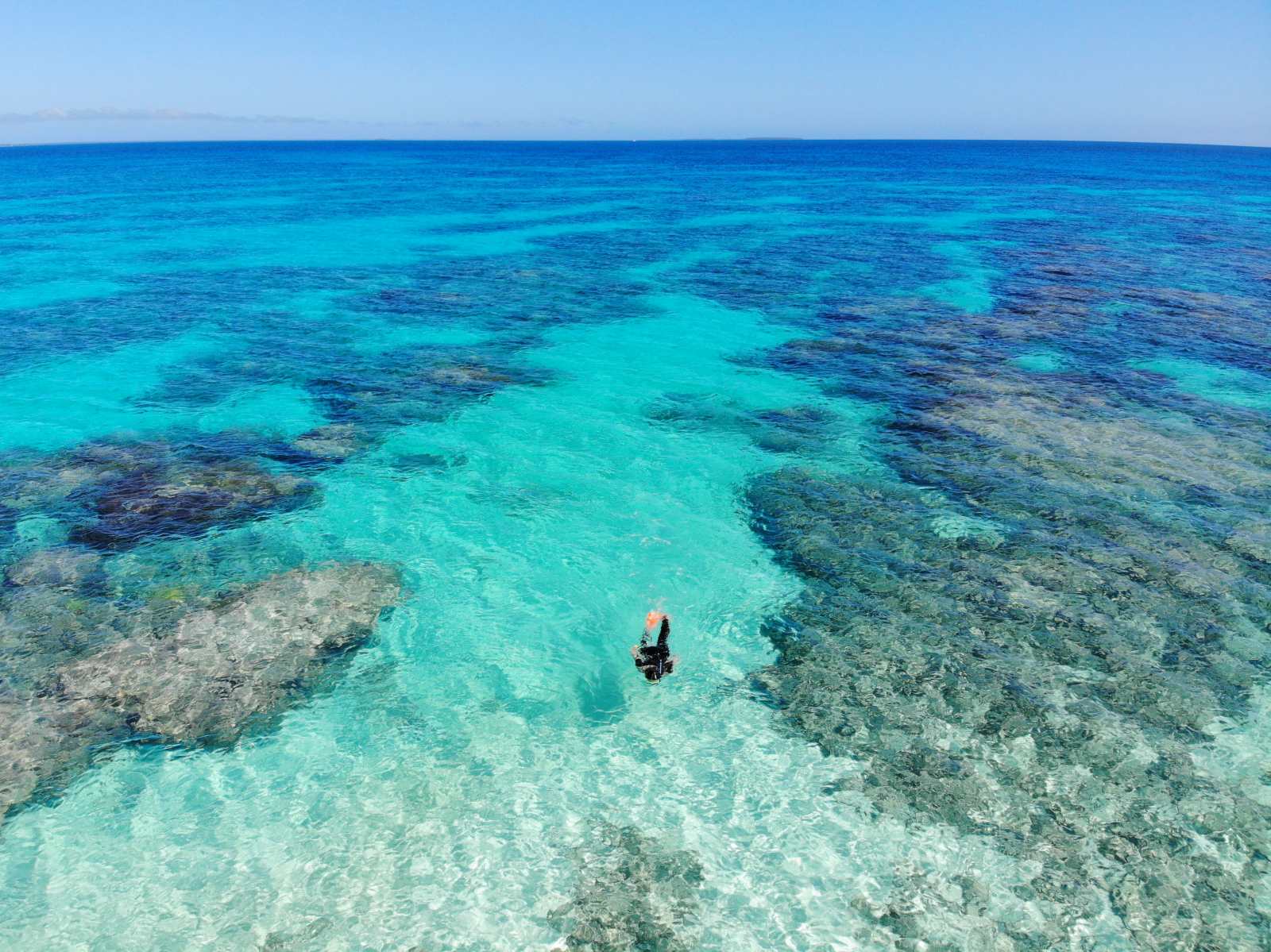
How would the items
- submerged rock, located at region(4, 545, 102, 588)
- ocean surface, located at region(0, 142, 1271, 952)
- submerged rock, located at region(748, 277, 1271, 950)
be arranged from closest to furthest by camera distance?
ocean surface, located at region(0, 142, 1271, 952)
submerged rock, located at region(748, 277, 1271, 950)
submerged rock, located at region(4, 545, 102, 588)

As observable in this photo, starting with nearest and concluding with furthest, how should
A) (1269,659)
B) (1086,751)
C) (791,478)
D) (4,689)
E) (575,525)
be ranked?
(1086,751)
(4,689)
(1269,659)
(575,525)
(791,478)

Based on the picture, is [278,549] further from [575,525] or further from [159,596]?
[575,525]

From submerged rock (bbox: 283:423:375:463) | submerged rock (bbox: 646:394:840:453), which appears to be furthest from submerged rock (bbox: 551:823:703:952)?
submerged rock (bbox: 283:423:375:463)

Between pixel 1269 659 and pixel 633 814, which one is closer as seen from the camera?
pixel 633 814

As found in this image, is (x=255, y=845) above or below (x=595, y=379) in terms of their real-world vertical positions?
below

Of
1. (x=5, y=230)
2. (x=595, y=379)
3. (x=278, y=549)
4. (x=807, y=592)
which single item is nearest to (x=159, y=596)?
(x=278, y=549)

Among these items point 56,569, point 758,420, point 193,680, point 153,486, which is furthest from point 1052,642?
point 153,486

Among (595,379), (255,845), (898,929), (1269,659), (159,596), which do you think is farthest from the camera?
(595,379)

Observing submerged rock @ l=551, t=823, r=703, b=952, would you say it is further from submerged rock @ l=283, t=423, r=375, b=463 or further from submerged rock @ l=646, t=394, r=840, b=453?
submerged rock @ l=283, t=423, r=375, b=463
